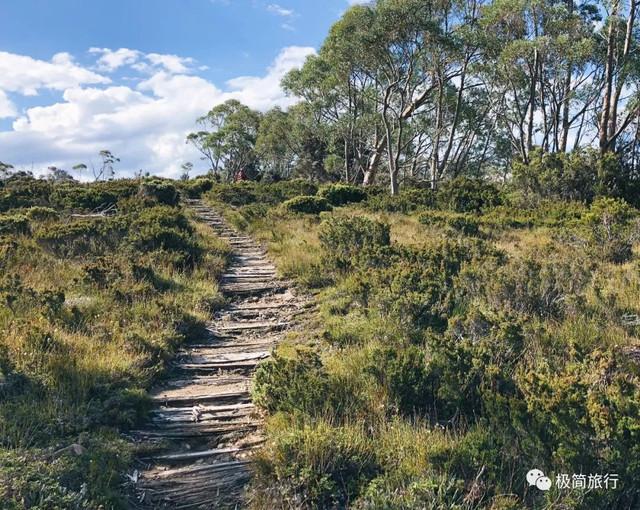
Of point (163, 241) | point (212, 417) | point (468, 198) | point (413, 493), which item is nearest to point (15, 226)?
point (163, 241)

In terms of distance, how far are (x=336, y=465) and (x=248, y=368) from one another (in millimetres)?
2204

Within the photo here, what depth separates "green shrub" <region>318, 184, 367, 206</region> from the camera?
75.3 feet

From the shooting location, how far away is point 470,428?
3.68 m

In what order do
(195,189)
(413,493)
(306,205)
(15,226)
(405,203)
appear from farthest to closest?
(195,189) → (405,203) → (306,205) → (15,226) → (413,493)

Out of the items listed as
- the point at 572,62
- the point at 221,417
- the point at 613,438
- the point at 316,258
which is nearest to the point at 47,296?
the point at 221,417

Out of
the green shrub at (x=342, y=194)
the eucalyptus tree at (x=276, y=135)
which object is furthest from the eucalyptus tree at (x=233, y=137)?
the green shrub at (x=342, y=194)

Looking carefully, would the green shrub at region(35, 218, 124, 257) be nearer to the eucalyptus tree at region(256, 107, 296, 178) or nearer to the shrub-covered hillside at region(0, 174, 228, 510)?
the shrub-covered hillside at region(0, 174, 228, 510)

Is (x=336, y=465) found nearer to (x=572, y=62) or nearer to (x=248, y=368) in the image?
(x=248, y=368)

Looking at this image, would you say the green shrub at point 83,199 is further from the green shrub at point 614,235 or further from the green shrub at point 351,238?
the green shrub at point 614,235

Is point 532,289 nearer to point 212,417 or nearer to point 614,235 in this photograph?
point 212,417

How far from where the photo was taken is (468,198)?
65.1ft

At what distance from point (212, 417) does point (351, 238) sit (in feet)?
21.0

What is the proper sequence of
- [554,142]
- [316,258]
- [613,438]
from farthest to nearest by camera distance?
1. [554,142]
2. [316,258]
3. [613,438]

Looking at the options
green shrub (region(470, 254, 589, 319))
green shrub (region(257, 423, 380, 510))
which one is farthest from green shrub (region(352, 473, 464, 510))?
green shrub (region(470, 254, 589, 319))
